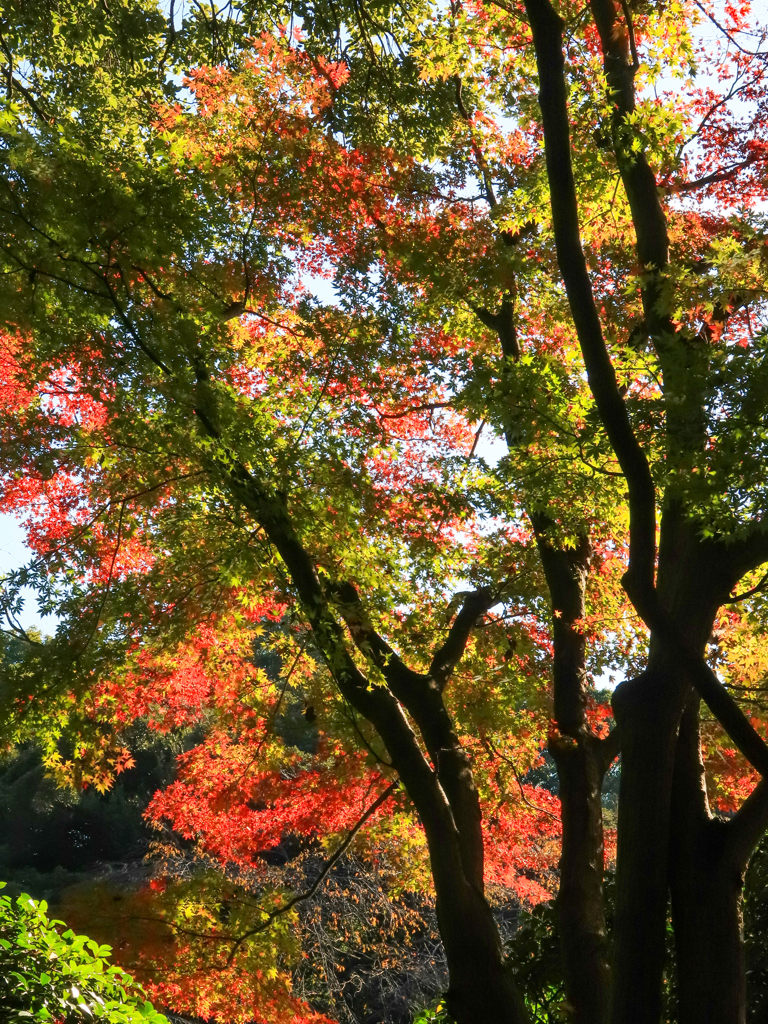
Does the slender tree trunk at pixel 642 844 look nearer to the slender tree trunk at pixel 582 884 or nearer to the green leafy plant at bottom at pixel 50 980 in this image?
the slender tree trunk at pixel 582 884

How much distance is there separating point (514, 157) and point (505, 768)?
216 inches

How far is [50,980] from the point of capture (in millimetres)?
3881

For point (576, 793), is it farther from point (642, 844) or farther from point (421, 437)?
point (421, 437)

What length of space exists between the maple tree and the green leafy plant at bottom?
1.29 meters

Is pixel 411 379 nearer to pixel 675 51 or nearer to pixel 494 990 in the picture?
pixel 675 51

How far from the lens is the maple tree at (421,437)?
4.06 metres

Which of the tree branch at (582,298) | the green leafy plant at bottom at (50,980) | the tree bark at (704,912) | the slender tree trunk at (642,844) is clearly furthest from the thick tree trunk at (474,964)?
the tree branch at (582,298)

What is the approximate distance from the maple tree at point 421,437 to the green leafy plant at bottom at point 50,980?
50.9 inches

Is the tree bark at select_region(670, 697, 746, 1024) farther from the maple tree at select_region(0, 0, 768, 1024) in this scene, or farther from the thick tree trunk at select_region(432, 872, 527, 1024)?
the thick tree trunk at select_region(432, 872, 527, 1024)

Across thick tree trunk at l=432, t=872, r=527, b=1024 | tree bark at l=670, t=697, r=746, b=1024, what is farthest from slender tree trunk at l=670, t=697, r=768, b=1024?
thick tree trunk at l=432, t=872, r=527, b=1024

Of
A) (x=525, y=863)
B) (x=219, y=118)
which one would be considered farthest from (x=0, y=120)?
(x=525, y=863)

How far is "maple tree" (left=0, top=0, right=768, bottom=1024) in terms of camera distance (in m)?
4.06

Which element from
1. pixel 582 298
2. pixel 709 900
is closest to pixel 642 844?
pixel 709 900

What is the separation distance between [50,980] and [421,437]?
5.87 meters
